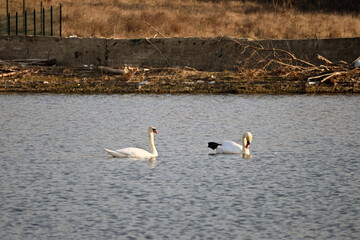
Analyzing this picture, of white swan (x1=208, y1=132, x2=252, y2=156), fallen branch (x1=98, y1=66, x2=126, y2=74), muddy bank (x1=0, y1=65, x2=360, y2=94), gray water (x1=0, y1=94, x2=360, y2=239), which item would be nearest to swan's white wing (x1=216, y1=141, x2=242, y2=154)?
white swan (x1=208, y1=132, x2=252, y2=156)

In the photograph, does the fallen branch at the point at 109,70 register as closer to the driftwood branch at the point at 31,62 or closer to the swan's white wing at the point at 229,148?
the driftwood branch at the point at 31,62

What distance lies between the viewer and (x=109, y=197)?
11289mm

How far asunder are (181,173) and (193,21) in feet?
80.5

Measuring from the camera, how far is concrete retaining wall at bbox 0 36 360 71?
27.0m

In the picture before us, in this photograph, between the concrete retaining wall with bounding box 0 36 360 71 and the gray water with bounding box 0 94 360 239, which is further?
the concrete retaining wall with bounding box 0 36 360 71

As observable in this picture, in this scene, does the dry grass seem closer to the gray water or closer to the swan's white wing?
the gray water

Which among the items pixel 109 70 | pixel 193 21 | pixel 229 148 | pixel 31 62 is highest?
pixel 193 21

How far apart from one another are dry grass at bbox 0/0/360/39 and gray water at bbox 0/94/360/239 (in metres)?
11.3

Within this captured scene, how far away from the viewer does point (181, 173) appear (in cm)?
1313

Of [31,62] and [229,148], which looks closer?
[229,148]

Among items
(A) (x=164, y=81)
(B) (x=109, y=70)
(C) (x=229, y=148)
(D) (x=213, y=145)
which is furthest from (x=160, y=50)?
(C) (x=229, y=148)

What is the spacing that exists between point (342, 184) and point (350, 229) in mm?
2830

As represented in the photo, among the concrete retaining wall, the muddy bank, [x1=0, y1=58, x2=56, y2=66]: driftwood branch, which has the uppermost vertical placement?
the concrete retaining wall

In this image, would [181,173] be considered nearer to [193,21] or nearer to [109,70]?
[109,70]
